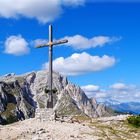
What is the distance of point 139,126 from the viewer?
48938 millimetres

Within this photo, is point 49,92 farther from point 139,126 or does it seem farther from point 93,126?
point 139,126

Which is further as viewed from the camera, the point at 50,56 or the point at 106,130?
the point at 50,56

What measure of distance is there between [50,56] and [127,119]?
43.3ft

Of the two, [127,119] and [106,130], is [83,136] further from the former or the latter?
[127,119]

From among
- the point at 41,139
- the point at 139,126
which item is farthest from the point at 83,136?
the point at 139,126

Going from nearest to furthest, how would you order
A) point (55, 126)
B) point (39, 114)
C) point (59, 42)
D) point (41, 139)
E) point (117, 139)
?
1. point (41, 139)
2. point (117, 139)
3. point (55, 126)
4. point (39, 114)
5. point (59, 42)

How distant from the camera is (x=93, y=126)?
156 ft

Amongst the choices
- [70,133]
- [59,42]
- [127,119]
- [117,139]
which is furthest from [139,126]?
[59,42]

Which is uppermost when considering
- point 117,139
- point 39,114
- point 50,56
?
point 50,56

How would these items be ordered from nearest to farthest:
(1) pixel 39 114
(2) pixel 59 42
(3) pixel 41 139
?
(3) pixel 41 139 < (1) pixel 39 114 < (2) pixel 59 42

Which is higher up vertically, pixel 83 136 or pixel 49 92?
pixel 49 92

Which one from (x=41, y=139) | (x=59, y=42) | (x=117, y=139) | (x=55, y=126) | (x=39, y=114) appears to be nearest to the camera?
(x=41, y=139)

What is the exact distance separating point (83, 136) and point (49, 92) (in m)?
12.0

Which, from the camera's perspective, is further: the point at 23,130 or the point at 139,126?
the point at 139,126
